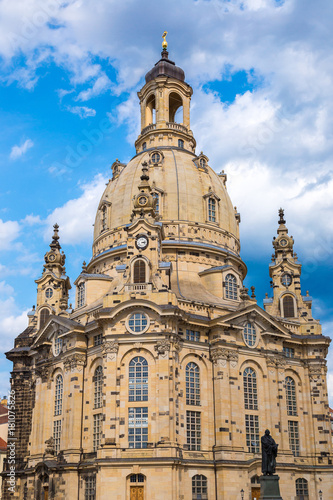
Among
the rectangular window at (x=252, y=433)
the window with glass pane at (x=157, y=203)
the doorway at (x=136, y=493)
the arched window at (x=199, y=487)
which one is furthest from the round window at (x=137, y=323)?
the window with glass pane at (x=157, y=203)

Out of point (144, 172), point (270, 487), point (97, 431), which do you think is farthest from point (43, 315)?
point (270, 487)

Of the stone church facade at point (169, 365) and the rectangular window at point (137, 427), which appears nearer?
the rectangular window at point (137, 427)

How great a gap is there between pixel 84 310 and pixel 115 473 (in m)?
18.8

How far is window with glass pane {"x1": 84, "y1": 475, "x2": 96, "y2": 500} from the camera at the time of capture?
167ft

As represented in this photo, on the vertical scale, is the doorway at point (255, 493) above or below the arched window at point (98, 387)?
below

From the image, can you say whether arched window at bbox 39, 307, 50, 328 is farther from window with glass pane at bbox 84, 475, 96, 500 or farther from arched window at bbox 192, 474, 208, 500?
arched window at bbox 192, 474, 208, 500

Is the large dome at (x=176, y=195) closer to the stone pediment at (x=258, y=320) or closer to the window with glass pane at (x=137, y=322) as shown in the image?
the stone pediment at (x=258, y=320)

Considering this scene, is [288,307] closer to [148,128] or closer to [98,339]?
[98,339]

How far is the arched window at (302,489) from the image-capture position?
5788 centimetres

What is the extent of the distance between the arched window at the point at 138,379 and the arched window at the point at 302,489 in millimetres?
19617

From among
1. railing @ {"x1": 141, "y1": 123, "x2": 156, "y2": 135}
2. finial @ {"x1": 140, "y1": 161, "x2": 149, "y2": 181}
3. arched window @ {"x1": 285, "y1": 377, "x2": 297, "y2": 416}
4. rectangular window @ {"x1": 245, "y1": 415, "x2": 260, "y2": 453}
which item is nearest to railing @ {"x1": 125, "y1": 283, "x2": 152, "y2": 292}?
finial @ {"x1": 140, "y1": 161, "x2": 149, "y2": 181}

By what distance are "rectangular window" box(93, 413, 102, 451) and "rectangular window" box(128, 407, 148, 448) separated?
3.92 meters

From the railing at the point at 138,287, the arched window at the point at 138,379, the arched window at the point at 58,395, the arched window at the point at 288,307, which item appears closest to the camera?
the arched window at the point at 138,379

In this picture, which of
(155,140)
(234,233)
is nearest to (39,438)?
(234,233)
